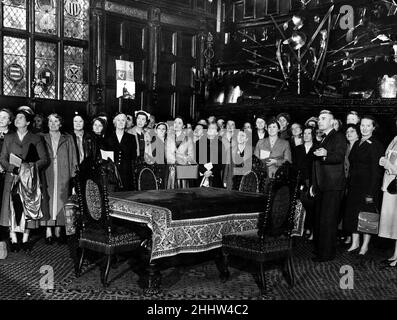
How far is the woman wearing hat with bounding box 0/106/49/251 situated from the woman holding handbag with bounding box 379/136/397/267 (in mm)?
3711

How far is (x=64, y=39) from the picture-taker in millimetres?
8602

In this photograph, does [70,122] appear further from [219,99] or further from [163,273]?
[163,273]

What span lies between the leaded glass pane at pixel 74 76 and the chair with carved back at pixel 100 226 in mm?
4641

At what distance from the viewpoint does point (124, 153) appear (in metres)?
5.72

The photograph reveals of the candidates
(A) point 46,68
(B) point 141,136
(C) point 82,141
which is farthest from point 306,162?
(A) point 46,68

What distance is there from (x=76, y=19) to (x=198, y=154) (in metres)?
3.80

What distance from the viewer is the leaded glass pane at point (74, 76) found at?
8.68 m

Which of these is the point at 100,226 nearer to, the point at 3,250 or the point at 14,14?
the point at 3,250

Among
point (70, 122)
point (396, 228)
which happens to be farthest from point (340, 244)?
point (70, 122)

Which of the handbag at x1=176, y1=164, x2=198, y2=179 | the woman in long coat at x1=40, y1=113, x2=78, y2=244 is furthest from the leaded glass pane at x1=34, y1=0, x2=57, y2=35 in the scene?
the handbag at x1=176, y1=164, x2=198, y2=179

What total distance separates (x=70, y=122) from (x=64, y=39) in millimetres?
1437

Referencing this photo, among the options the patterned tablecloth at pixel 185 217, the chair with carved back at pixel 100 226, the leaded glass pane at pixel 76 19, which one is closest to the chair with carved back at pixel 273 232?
the patterned tablecloth at pixel 185 217

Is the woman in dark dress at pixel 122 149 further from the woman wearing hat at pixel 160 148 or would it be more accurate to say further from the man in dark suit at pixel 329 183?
the man in dark suit at pixel 329 183

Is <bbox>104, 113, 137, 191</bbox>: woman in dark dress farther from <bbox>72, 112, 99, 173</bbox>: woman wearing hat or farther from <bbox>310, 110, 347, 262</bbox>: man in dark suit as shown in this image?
<bbox>310, 110, 347, 262</bbox>: man in dark suit
